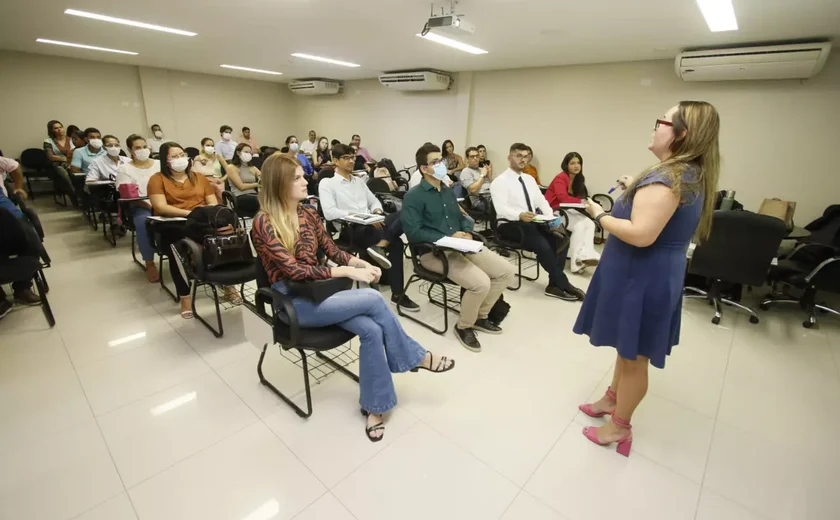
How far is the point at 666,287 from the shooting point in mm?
1497

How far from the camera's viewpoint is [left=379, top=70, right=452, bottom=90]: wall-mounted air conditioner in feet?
22.1

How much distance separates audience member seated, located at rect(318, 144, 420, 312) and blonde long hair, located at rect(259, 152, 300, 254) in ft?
4.21

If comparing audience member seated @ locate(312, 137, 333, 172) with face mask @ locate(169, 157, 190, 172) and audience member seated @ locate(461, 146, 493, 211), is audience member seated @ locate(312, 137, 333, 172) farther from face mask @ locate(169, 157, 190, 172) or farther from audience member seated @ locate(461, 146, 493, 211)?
face mask @ locate(169, 157, 190, 172)

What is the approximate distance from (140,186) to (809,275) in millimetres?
5887

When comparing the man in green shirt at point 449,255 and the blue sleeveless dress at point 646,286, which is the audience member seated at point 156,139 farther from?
Answer: the blue sleeveless dress at point 646,286

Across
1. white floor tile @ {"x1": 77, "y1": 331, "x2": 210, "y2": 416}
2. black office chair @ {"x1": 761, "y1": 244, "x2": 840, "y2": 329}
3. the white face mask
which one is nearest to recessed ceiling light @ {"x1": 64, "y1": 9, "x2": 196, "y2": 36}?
the white face mask

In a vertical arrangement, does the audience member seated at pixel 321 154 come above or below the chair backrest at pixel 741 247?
Result: above

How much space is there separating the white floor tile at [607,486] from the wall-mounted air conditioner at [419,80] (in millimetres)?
6432

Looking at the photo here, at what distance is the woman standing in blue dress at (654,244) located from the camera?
4.52 feet

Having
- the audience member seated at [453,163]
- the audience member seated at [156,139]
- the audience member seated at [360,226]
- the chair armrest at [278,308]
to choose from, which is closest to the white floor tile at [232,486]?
the chair armrest at [278,308]

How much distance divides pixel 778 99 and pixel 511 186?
3484mm

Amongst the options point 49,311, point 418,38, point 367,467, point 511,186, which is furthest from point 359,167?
point 367,467

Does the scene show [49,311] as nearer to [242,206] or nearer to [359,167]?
[242,206]

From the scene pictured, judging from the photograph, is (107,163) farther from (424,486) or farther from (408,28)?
(424,486)
